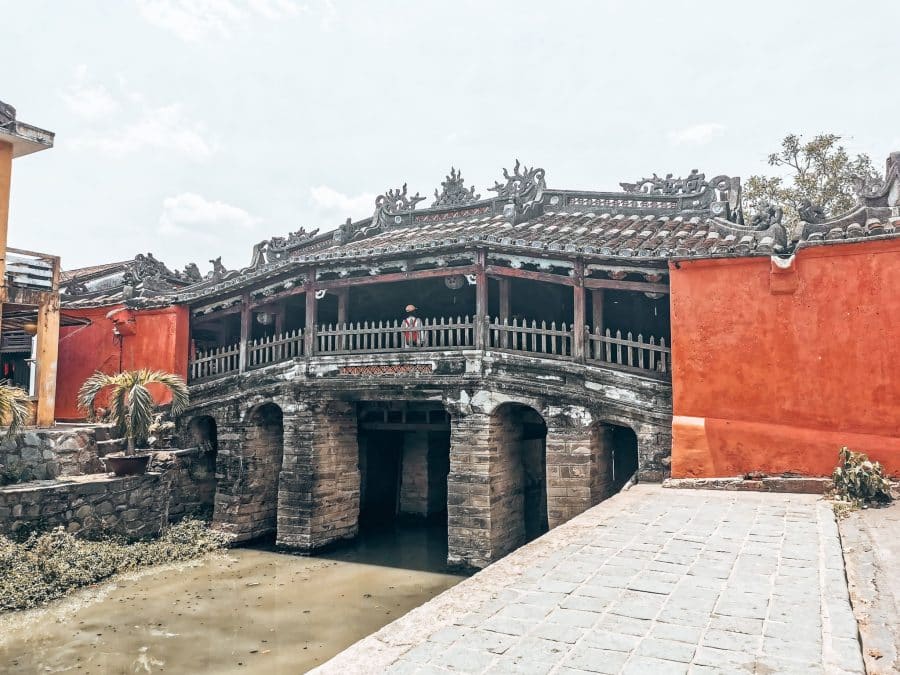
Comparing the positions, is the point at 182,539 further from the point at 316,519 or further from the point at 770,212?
the point at 770,212

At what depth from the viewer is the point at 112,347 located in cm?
1692

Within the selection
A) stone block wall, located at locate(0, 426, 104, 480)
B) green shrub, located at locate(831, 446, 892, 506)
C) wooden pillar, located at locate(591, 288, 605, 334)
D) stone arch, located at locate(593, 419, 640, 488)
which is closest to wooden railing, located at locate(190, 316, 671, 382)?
wooden pillar, located at locate(591, 288, 605, 334)

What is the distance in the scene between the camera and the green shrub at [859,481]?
316 inches

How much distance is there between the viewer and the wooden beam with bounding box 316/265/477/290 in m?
12.1

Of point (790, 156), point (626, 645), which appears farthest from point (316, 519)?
point (790, 156)

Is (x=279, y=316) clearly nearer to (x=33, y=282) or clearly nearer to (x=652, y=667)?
(x=33, y=282)

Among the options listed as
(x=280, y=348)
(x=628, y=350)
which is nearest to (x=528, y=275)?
(x=628, y=350)

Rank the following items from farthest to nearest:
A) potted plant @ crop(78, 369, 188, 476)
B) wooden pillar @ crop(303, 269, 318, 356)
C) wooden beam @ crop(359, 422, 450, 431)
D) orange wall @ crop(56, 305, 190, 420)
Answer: orange wall @ crop(56, 305, 190, 420), wooden beam @ crop(359, 422, 450, 431), wooden pillar @ crop(303, 269, 318, 356), potted plant @ crop(78, 369, 188, 476)

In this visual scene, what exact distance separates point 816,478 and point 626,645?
6.38 meters

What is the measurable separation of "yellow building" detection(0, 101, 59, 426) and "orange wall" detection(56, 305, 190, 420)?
1903 millimetres

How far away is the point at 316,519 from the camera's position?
13.0 meters

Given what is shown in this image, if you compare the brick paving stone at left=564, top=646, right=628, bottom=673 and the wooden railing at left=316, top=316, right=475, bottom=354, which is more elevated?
the wooden railing at left=316, top=316, right=475, bottom=354

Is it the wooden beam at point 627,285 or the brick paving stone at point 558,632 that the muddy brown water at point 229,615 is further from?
the wooden beam at point 627,285

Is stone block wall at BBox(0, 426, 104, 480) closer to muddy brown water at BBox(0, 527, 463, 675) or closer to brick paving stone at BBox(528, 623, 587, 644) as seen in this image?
muddy brown water at BBox(0, 527, 463, 675)
